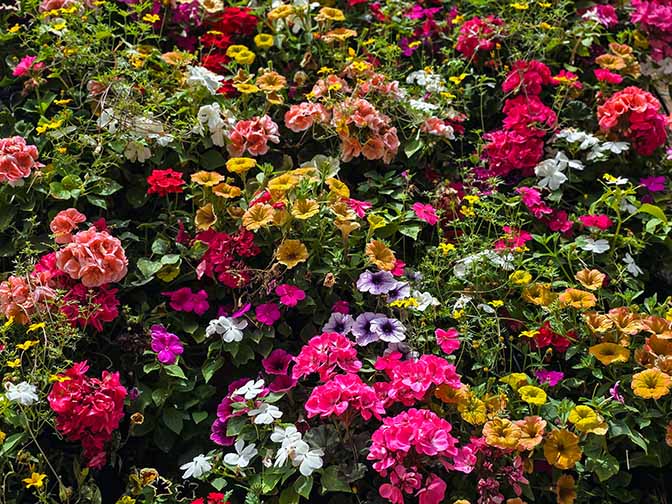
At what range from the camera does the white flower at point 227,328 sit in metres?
2.21

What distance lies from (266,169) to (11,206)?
72 cm

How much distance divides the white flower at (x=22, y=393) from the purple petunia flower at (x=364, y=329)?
0.77 meters

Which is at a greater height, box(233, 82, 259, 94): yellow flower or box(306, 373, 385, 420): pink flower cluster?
box(233, 82, 259, 94): yellow flower

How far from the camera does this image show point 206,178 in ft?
8.05

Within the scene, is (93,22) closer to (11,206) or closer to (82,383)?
(11,206)

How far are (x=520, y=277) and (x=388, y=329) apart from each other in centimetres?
38

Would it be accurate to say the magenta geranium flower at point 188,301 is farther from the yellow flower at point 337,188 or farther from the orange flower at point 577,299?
the orange flower at point 577,299

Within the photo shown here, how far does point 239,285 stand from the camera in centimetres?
229

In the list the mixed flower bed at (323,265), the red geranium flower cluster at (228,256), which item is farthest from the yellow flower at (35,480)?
the red geranium flower cluster at (228,256)

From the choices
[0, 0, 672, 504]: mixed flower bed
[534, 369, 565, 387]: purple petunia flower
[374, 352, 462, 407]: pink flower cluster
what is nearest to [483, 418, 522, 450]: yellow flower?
[0, 0, 672, 504]: mixed flower bed

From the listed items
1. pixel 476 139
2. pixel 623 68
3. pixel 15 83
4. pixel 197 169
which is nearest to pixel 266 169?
pixel 197 169

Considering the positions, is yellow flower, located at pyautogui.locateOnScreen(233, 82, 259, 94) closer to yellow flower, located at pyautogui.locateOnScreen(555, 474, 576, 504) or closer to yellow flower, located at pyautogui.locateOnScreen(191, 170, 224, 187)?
yellow flower, located at pyautogui.locateOnScreen(191, 170, 224, 187)

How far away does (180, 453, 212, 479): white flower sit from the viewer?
2.02 meters

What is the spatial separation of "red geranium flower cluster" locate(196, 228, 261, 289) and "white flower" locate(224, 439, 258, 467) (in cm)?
44
